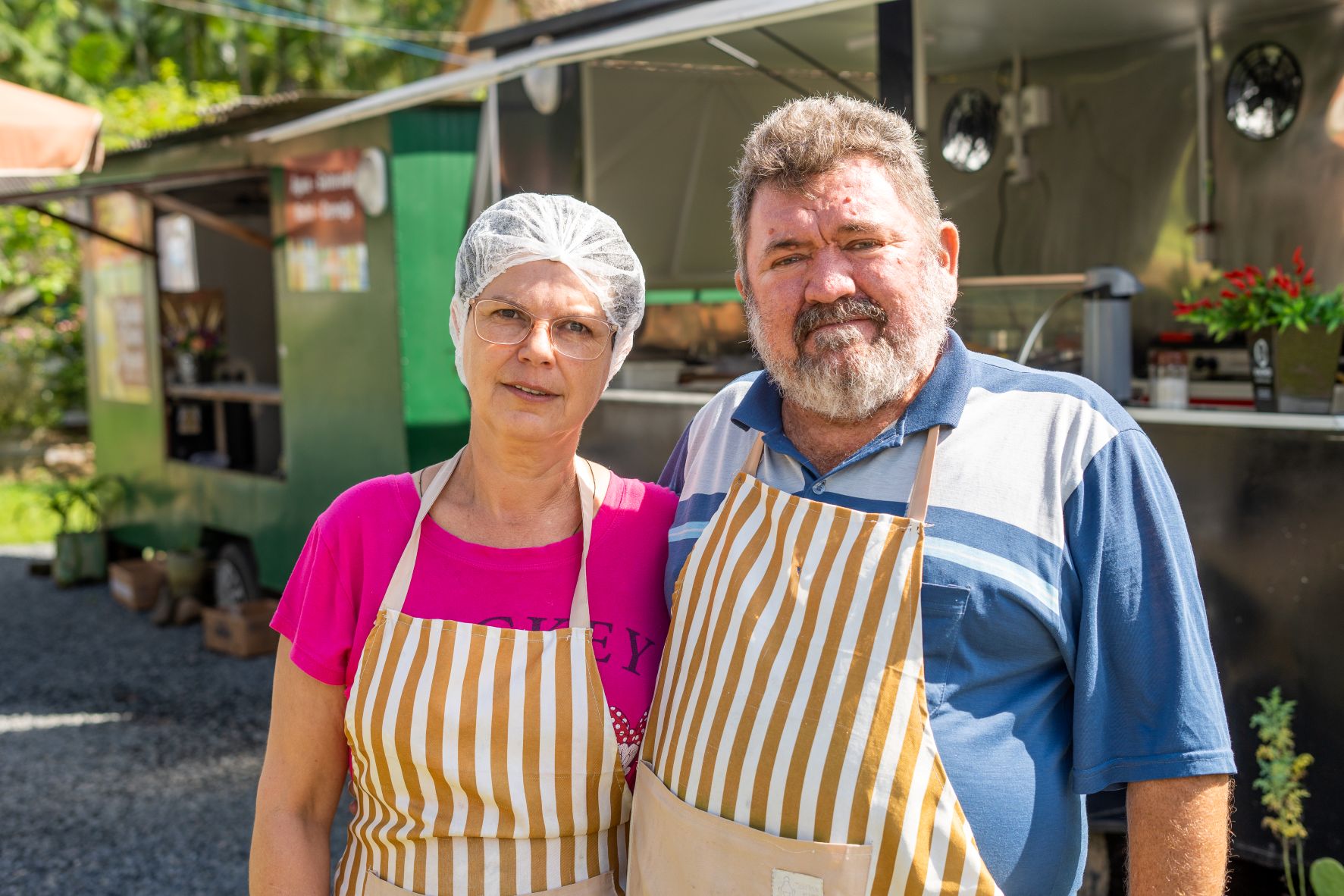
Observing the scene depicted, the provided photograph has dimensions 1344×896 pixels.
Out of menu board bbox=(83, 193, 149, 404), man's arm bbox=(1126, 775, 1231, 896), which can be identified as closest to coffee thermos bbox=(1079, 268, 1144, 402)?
man's arm bbox=(1126, 775, 1231, 896)

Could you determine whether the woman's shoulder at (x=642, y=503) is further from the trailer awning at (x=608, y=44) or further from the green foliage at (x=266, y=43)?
the green foliage at (x=266, y=43)

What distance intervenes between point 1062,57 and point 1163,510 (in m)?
5.30

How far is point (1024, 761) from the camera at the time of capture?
1635 millimetres

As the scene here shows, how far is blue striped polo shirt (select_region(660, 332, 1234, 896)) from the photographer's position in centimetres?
155

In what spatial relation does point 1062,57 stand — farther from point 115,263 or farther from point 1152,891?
point 115,263

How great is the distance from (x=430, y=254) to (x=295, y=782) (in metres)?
4.63

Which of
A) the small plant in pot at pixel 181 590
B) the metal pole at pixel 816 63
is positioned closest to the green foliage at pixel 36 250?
the small plant in pot at pixel 181 590

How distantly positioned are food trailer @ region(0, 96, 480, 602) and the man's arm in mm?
4970

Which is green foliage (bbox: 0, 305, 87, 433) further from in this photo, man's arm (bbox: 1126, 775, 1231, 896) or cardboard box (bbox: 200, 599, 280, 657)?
man's arm (bbox: 1126, 775, 1231, 896)

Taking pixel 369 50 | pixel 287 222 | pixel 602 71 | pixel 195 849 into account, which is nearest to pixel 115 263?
pixel 287 222

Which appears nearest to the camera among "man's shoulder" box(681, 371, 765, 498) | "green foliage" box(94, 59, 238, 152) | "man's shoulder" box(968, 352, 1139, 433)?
"man's shoulder" box(968, 352, 1139, 433)

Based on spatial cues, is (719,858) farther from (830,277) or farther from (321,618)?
(830,277)

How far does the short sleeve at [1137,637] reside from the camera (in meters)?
1.53

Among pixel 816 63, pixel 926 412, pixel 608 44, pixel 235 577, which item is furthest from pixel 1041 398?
pixel 235 577
